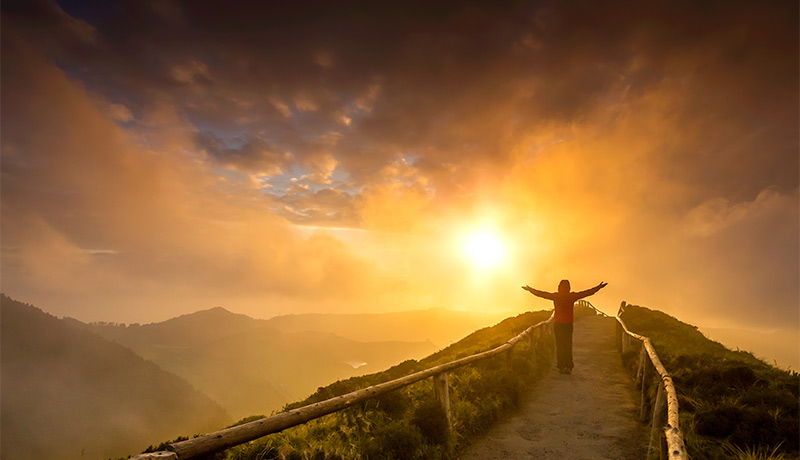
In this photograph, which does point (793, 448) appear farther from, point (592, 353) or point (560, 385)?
point (592, 353)

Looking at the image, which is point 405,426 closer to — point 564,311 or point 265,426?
point 265,426

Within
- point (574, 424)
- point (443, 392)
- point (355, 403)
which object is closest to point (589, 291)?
point (574, 424)

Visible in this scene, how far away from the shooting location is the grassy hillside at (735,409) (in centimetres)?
614

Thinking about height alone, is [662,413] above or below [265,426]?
below

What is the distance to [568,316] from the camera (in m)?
12.8

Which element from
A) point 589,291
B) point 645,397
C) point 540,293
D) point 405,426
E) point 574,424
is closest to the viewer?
point 405,426

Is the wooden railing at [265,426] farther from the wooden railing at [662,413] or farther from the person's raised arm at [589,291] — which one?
the person's raised arm at [589,291]

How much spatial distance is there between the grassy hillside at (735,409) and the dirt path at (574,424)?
1.12 meters

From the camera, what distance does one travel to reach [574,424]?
8.84 metres

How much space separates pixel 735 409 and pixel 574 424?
2966mm

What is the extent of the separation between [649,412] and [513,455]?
389cm

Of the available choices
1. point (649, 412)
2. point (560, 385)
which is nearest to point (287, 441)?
point (649, 412)

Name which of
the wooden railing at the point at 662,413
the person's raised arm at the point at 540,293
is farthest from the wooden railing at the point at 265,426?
the person's raised arm at the point at 540,293

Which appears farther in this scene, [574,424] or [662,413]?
[574,424]
